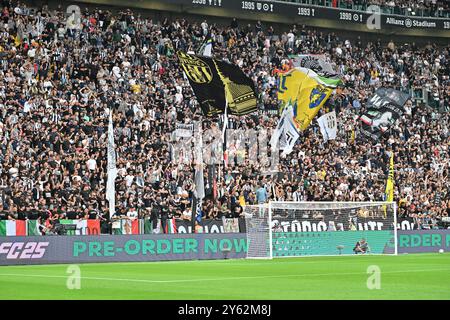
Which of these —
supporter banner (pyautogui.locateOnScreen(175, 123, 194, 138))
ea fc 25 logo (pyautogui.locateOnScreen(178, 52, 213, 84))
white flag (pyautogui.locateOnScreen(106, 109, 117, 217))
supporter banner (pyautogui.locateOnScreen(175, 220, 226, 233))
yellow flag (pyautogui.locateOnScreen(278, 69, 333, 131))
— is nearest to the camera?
white flag (pyautogui.locateOnScreen(106, 109, 117, 217))

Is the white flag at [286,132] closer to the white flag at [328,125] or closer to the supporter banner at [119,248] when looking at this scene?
the white flag at [328,125]

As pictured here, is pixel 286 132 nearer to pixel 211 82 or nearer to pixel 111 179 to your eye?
pixel 211 82

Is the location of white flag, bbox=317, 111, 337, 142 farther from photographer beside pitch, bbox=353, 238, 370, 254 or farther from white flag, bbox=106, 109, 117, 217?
white flag, bbox=106, 109, 117, 217

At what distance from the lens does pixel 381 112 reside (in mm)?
48188

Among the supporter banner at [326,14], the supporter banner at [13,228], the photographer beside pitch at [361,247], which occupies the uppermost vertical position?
the supporter banner at [326,14]

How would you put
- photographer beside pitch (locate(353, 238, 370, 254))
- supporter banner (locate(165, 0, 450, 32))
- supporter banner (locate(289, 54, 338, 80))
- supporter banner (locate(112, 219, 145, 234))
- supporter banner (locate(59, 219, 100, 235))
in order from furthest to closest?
supporter banner (locate(165, 0, 450, 32)) < supporter banner (locate(289, 54, 338, 80)) < photographer beside pitch (locate(353, 238, 370, 254)) < supporter banner (locate(112, 219, 145, 234)) < supporter banner (locate(59, 219, 100, 235))

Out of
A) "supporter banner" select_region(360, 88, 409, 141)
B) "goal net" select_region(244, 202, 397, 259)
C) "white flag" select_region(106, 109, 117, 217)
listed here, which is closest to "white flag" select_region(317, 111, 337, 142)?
"supporter banner" select_region(360, 88, 409, 141)


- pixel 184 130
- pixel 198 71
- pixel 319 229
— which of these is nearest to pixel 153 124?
pixel 184 130

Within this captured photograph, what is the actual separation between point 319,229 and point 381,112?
14105 millimetres

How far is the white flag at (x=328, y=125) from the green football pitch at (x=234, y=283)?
63.1 feet

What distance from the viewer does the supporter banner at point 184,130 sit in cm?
3916

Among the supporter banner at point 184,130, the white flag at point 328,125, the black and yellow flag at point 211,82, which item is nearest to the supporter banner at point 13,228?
the supporter banner at point 184,130

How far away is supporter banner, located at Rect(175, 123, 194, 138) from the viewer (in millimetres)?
39156

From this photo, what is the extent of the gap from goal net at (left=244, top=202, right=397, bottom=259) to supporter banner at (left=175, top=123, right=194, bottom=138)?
5578mm
